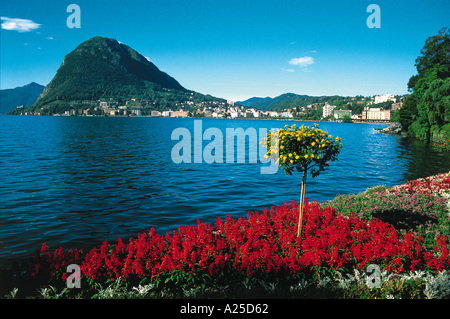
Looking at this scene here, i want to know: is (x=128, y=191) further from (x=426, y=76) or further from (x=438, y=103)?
(x=426, y=76)

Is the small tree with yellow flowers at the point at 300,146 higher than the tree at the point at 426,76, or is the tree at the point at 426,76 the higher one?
the tree at the point at 426,76

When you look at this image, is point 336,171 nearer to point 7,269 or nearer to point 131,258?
point 131,258

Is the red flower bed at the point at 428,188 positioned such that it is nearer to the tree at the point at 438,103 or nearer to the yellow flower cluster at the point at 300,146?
the yellow flower cluster at the point at 300,146

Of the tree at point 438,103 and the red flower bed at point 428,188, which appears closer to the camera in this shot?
the red flower bed at point 428,188

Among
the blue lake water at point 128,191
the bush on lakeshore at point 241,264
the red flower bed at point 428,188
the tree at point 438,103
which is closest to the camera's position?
the bush on lakeshore at point 241,264

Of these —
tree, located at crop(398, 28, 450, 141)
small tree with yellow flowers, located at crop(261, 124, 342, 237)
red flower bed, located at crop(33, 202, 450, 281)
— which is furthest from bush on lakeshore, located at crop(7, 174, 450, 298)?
tree, located at crop(398, 28, 450, 141)

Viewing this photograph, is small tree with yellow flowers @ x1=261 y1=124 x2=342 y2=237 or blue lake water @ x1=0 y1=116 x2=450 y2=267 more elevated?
small tree with yellow flowers @ x1=261 y1=124 x2=342 y2=237

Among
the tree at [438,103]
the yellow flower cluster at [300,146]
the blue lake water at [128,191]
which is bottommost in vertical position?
the blue lake water at [128,191]

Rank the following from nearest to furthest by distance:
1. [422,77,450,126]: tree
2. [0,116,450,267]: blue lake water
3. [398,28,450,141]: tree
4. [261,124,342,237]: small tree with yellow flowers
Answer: [261,124,342,237]: small tree with yellow flowers → [0,116,450,267]: blue lake water → [422,77,450,126]: tree → [398,28,450,141]: tree

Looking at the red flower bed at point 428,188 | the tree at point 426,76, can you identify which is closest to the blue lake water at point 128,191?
the red flower bed at point 428,188

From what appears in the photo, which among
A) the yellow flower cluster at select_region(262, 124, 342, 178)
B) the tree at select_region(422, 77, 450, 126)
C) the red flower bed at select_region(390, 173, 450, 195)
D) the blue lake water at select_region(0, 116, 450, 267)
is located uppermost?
the tree at select_region(422, 77, 450, 126)

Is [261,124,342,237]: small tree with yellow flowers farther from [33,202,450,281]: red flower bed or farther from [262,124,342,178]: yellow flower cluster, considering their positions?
[33,202,450,281]: red flower bed

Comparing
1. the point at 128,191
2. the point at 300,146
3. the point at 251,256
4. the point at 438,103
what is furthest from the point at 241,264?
the point at 438,103

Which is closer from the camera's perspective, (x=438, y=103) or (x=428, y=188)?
(x=428, y=188)
